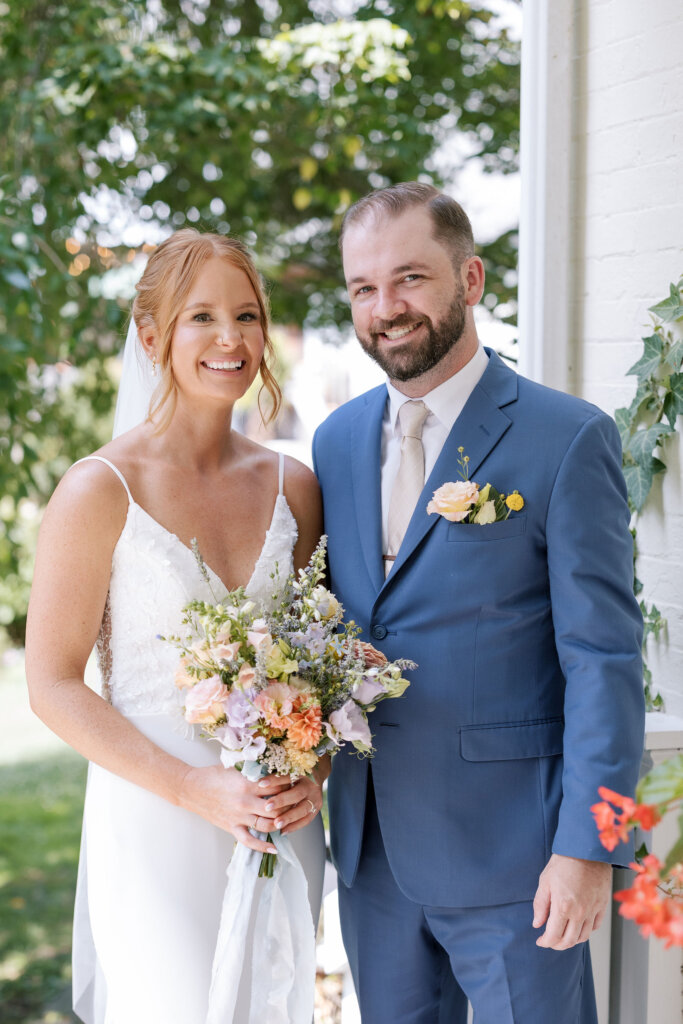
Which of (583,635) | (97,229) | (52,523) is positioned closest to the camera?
(583,635)

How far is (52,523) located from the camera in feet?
6.40

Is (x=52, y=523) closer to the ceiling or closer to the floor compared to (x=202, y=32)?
closer to the floor

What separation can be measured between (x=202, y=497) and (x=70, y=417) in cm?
315

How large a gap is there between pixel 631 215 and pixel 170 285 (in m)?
1.32

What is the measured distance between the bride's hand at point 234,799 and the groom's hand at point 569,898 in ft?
1.67

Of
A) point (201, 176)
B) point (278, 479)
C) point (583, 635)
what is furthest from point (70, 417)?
point (583, 635)

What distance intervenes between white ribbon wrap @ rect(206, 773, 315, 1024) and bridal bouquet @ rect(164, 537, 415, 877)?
266 mm

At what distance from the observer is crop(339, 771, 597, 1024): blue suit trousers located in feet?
6.31

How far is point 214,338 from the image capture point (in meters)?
2.09

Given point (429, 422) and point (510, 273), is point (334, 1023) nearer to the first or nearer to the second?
point (429, 422)

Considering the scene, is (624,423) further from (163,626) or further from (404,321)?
(163,626)

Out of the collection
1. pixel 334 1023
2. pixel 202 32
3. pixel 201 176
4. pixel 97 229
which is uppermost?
pixel 202 32

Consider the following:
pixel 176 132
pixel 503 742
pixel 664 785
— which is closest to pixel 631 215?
pixel 503 742

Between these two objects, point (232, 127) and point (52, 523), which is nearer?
point (52, 523)
